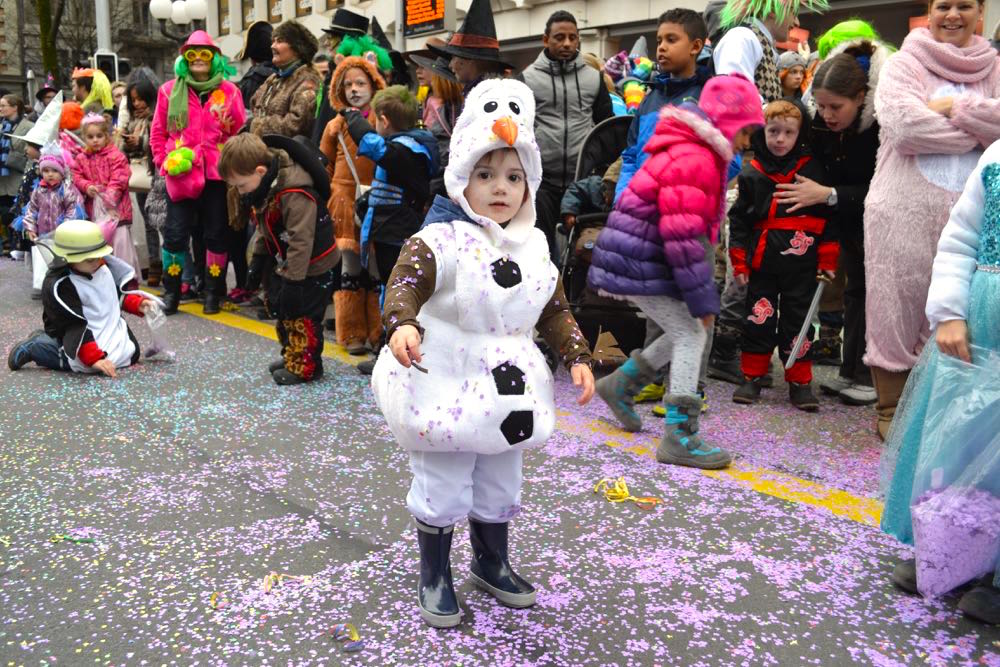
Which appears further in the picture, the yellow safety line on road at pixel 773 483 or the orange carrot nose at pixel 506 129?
the yellow safety line on road at pixel 773 483

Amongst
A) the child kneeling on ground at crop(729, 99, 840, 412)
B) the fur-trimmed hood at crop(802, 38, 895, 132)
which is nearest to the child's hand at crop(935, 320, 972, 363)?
the child kneeling on ground at crop(729, 99, 840, 412)

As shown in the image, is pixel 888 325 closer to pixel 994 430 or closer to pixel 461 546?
pixel 994 430

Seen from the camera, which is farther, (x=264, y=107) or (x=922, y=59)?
(x=264, y=107)

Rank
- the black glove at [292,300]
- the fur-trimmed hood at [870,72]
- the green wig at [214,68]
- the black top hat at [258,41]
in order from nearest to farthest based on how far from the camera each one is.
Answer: the fur-trimmed hood at [870,72] → the black glove at [292,300] → the green wig at [214,68] → the black top hat at [258,41]

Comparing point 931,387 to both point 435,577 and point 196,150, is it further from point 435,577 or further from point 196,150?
point 196,150

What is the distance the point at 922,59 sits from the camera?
3832 millimetres

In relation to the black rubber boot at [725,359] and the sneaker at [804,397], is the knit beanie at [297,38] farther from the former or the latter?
the sneaker at [804,397]

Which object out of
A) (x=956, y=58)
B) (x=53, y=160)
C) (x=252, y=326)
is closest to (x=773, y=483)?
(x=956, y=58)

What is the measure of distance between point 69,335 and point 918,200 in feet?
15.7

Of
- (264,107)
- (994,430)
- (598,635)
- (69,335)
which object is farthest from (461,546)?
(264,107)

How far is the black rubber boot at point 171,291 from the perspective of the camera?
23.6 feet

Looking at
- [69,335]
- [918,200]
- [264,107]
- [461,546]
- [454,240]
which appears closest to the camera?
[454,240]

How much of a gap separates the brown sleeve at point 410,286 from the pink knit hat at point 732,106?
74.1 inches

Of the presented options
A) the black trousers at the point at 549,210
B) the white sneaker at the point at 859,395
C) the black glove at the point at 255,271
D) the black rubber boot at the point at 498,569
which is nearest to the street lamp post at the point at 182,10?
the black glove at the point at 255,271
